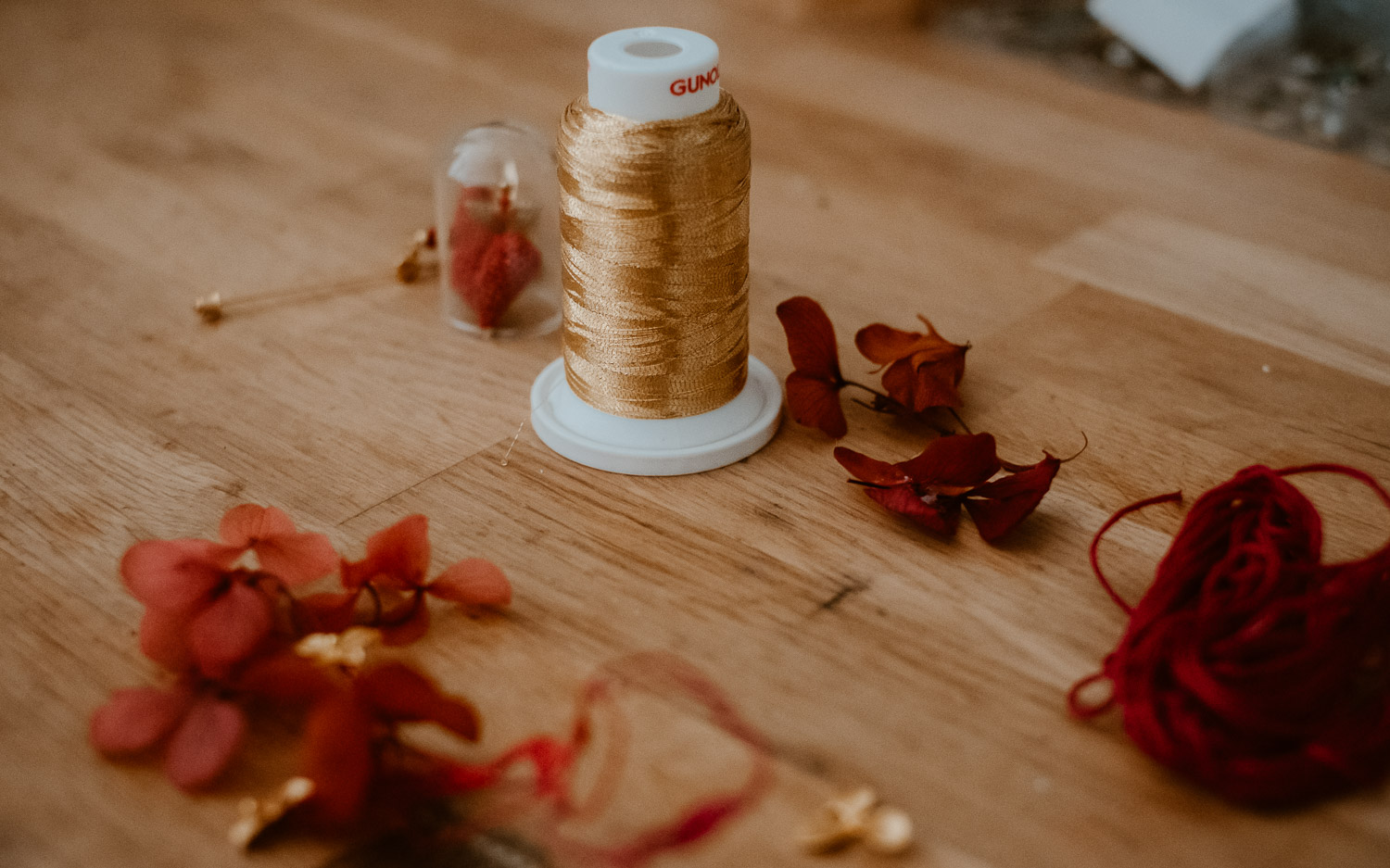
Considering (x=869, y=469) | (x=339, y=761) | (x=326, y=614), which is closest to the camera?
(x=339, y=761)

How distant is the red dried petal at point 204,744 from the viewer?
601 millimetres

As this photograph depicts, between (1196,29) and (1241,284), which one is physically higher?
(1196,29)

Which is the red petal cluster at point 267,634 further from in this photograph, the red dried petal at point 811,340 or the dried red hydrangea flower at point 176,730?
the red dried petal at point 811,340

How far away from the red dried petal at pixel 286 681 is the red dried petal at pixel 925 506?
14.1 inches

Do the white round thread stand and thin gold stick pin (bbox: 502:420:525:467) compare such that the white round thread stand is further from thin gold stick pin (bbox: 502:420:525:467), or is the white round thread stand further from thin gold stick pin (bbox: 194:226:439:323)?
thin gold stick pin (bbox: 194:226:439:323)

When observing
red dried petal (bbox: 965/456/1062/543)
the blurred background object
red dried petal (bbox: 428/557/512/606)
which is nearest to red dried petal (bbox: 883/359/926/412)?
red dried petal (bbox: 965/456/1062/543)

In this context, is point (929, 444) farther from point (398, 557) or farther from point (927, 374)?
point (398, 557)

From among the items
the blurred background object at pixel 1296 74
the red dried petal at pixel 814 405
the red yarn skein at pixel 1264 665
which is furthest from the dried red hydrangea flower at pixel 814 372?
the blurred background object at pixel 1296 74

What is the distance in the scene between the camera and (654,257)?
78 centimetres

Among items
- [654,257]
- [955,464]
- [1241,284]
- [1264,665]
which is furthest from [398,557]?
[1241,284]

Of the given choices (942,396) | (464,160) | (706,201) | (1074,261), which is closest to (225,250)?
(464,160)

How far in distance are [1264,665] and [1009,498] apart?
0.64 feet

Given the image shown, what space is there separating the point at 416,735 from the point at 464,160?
53 cm

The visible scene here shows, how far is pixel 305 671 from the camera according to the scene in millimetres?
631
